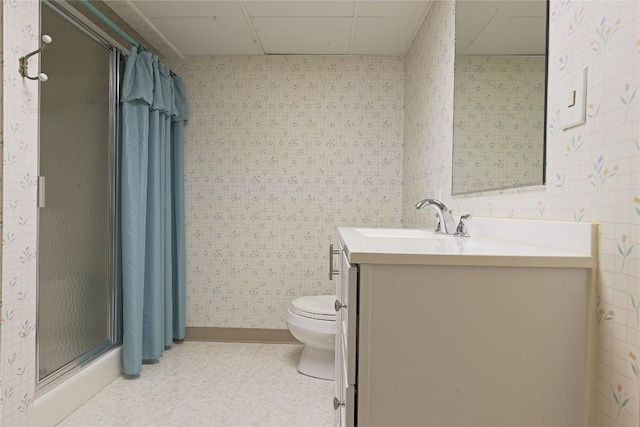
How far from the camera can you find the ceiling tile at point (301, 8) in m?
2.19

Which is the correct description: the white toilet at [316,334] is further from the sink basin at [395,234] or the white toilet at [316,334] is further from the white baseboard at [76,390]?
the white baseboard at [76,390]

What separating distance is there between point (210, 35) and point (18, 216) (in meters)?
1.63

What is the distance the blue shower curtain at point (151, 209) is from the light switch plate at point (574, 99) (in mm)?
2101

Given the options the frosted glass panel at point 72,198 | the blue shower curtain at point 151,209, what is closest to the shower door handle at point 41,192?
the frosted glass panel at point 72,198

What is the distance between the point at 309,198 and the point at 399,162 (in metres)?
0.71

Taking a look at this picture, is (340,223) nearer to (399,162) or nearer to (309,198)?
(309,198)

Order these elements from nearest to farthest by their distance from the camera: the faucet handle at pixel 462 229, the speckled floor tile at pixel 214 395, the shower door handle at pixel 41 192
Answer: the faucet handle at pixel 462 229 < the shower door handle at pixel 41 192 < the speckled floor tile at pixel 214 395

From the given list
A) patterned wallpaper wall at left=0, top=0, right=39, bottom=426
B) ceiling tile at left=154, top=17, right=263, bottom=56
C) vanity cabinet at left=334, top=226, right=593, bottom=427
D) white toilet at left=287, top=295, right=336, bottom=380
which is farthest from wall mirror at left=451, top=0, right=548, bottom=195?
patterned wallpaper wall at left=0, top=0, right=39, bottom=426

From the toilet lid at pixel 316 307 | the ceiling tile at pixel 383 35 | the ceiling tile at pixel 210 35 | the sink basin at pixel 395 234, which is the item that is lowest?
the toilet lid at pixel 316 307

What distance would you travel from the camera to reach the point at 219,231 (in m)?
3.00

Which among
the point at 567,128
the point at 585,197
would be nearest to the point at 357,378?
the point at 585,197

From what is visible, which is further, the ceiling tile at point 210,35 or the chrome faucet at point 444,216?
the ceiling tile at point 210,35

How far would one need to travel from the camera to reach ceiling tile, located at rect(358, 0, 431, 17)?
218cm

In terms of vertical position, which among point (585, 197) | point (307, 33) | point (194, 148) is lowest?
point (585, 197)
